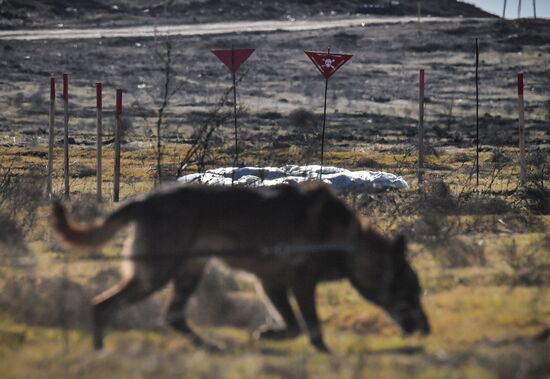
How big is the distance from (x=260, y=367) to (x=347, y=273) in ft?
5.60

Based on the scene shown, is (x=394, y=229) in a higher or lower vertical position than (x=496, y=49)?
lower

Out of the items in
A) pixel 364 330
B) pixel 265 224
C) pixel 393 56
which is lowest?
pixel 364 330

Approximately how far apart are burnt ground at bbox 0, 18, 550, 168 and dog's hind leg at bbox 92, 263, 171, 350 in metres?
18.9

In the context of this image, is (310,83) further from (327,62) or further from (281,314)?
(281,314)

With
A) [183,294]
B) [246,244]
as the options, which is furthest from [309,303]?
[183,294]

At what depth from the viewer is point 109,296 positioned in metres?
8.70

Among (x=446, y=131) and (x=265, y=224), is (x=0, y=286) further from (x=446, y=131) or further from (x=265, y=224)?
(x=446, y=131)

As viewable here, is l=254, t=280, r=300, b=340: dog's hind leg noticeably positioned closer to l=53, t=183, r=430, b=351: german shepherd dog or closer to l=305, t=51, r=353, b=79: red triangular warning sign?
l=53, t=183, r=430, b=351: german shepherd dog

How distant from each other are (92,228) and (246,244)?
1.19 metres

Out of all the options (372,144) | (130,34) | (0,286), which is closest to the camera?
(0,286)

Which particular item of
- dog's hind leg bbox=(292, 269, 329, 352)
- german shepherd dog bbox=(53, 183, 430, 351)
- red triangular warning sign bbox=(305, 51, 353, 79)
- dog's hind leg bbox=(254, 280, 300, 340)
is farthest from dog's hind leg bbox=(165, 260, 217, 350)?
red triangular warning sign bbox=(305, 51, 353, 79)

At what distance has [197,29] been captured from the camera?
66.9 meters

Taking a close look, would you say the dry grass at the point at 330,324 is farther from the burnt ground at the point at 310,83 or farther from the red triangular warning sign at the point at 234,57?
the burnt ground at the point at 310,83

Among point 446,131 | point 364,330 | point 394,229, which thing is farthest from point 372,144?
point 364,330
